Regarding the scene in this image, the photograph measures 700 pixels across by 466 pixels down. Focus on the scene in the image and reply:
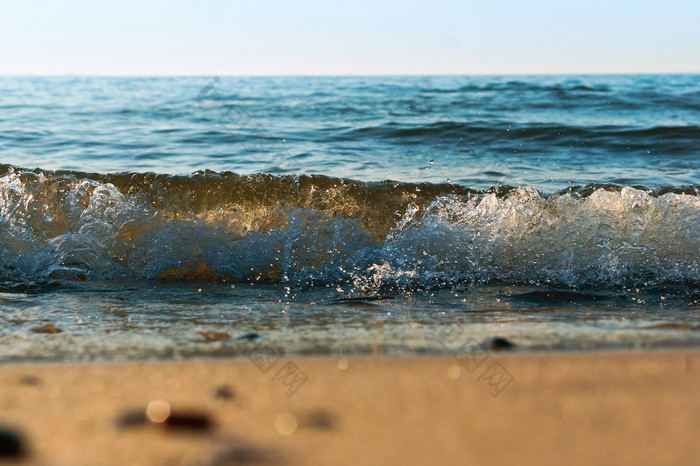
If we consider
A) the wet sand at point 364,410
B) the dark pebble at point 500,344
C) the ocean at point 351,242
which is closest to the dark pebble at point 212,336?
the ocean at point 351,242

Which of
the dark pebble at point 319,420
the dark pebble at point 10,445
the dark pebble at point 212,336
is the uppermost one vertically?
the dark pebble at point 10,445

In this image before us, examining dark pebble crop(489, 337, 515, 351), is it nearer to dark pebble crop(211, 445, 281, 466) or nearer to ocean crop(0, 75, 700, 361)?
ocean crop(0, 75, 700, 361)

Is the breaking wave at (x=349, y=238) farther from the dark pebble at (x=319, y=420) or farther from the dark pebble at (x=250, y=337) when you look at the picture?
the dark pebble at (x=319, y=420)

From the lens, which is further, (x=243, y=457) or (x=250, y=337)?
(x=250, y=337)

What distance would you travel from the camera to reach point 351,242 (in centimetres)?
416

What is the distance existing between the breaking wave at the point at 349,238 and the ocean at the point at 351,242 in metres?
0.01

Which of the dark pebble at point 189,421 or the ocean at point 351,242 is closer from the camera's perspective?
the dark pebble at point 189,421

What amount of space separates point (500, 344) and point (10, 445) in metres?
1.54

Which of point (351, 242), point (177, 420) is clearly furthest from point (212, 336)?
point (351, 242)

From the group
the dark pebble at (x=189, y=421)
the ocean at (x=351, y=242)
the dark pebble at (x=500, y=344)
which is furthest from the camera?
the ocean at (x=351, y=242)

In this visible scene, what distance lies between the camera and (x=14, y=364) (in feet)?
6.84

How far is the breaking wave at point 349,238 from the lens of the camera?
12.6 ft

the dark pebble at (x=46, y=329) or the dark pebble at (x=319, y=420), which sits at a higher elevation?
the dark pebble at (x=319, y=420)

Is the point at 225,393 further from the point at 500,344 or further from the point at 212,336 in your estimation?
the point at 500,344
